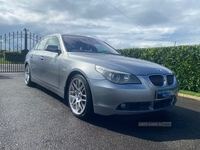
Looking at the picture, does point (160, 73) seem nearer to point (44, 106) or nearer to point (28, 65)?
point (44, 106)

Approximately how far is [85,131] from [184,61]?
5.35m

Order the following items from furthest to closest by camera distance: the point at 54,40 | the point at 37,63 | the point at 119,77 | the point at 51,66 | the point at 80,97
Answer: the point at 37,63
the point at 54,40
the point at 51,66
the point at 80,97
the point at 119,77

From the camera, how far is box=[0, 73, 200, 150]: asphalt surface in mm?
2486

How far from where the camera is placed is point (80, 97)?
3396 millimetres

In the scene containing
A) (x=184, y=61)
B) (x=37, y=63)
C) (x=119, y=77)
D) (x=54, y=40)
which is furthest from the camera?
(x=184, y=61)

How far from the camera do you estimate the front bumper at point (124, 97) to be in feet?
9.37

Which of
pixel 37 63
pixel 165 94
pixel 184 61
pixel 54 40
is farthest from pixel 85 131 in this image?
pixel 184 61

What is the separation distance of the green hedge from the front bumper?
4.20m

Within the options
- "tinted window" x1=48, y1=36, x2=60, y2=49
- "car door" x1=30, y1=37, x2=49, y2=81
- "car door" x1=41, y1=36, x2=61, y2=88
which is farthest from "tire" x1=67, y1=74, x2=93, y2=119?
"car door" x1=30, y1=37, x2=49, y2=81

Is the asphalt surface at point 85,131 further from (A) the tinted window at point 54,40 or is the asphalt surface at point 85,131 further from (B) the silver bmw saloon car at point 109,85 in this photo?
(A) the tinted window at point 54,40

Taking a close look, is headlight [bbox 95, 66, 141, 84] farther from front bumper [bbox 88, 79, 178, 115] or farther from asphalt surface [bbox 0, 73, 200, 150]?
asphalt surface [bbox 0, 73, 200, 150]

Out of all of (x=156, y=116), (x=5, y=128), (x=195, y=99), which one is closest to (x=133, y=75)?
(x=156, y=116)

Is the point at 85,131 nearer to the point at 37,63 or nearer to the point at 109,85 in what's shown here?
the point at 109,85

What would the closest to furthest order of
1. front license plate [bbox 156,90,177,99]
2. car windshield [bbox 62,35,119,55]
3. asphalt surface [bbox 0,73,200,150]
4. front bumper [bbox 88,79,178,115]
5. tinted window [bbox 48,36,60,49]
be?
asphalt surface [bbox 0,73,200,150]
front bumper [bbox 88,79,178,115]
front license plate [bbox 156,90,177,99]
car windshield [bbox 62,35,119,55]
tinted window [bbox 48,36,60,49]
